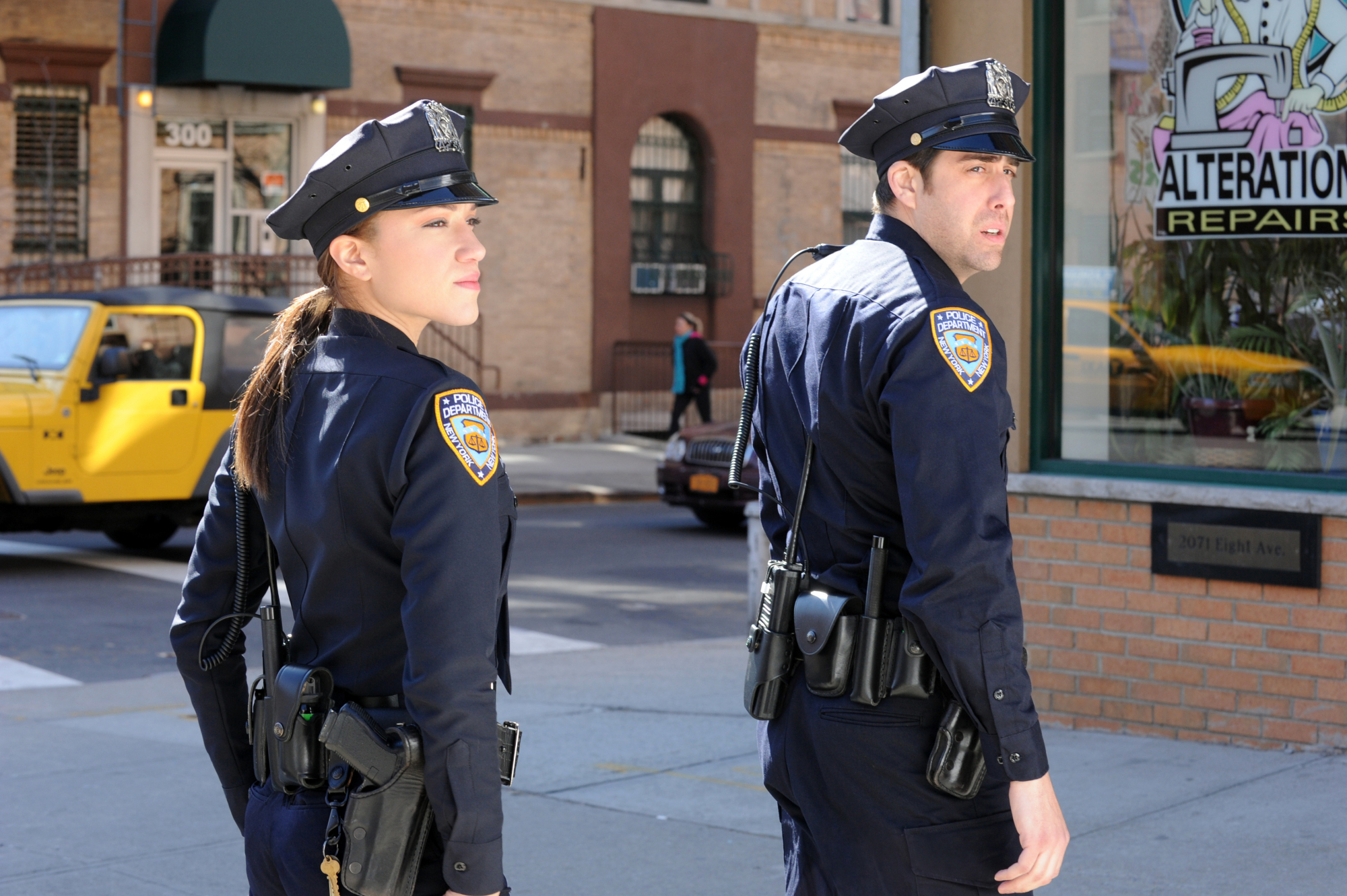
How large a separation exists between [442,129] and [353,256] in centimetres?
25

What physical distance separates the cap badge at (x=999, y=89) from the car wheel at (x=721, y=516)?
11.7m

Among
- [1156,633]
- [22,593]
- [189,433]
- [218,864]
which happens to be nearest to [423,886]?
[218,864]

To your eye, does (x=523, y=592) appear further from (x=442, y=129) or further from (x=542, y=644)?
(x=442, y=129)

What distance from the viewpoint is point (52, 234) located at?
20328 mm

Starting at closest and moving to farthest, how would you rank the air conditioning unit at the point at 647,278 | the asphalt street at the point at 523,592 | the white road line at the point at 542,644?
the asphalt street at the point at 523,592
the white road line at the point at 542,644
the air conditioning unit at the point at 647,278

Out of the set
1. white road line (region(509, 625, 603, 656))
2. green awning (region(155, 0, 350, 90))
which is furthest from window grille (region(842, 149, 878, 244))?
white road line (region(509, 625, 603, 656))

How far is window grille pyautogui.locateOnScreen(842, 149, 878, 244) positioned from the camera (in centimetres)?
2659

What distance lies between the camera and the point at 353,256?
257 centimetres

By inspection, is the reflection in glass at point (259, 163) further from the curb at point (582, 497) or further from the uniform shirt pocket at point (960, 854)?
the uniform shirt pocket at point (960, 854)

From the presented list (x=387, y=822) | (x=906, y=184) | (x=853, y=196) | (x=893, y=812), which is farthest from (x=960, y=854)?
(x=853, y=196)

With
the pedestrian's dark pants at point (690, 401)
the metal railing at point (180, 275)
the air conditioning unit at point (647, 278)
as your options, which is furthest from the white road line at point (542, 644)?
the air conditioning unit at point (647, 278)

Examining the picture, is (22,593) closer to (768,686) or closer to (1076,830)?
(1076,830)

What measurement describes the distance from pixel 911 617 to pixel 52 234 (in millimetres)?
19609

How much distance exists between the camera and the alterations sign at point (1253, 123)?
5.91 metres
